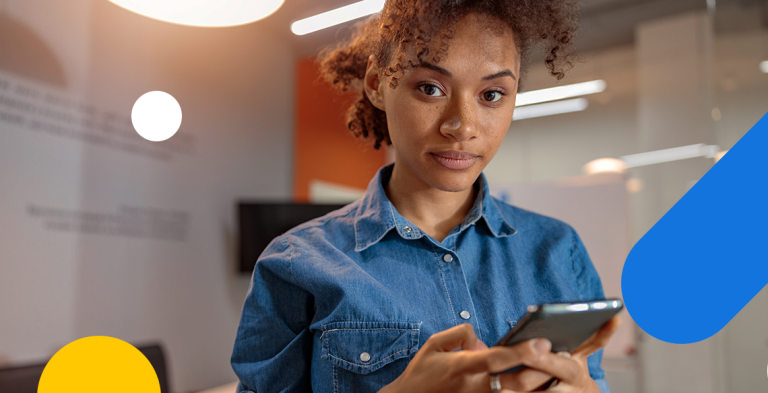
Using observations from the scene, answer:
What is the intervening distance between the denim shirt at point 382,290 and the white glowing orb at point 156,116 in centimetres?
319

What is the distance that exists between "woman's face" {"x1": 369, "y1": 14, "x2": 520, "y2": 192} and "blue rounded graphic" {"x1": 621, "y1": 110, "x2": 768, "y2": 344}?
2.63ft

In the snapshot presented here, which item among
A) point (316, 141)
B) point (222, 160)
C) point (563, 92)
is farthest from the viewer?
point (316, 141)

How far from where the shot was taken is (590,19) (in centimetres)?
413

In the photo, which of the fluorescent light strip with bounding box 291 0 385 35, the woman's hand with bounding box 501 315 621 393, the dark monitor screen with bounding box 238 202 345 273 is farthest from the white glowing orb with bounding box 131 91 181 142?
the woman's hand with bounding box 501 315 621 393

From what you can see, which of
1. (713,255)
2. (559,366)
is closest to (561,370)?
(559,366)

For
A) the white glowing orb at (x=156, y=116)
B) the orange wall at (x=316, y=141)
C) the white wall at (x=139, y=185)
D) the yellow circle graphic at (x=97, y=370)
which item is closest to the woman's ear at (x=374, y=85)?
the yellow circle graphic at (x=97, y=370)

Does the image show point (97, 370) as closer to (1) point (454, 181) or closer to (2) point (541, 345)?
(1) point (454, 181)

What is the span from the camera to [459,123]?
838 millimetres

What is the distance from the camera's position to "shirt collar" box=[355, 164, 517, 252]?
95 cm

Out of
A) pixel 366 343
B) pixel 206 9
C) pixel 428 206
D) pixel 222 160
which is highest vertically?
pixel 206 9

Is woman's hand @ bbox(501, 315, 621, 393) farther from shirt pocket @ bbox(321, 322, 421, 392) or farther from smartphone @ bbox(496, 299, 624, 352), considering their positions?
shirt pocket @ bbox(321, 322, 421, 392)

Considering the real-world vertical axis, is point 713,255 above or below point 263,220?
below

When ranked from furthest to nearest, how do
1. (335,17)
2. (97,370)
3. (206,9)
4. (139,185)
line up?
(335,17) < (139,185) < (206,9) < (97,370)

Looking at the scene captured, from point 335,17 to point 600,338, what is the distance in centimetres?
383
